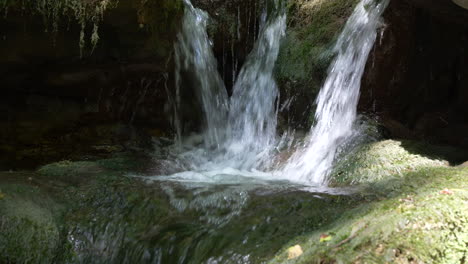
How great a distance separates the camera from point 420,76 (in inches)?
256

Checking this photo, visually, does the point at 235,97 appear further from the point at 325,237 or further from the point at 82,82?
the point at 325,237

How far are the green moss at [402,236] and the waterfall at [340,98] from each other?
8.84ft

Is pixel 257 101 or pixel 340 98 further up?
pixel 340 98

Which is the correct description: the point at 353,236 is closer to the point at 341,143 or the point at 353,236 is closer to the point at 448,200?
the point at 448,200

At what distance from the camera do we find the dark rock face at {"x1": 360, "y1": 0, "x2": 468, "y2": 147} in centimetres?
622

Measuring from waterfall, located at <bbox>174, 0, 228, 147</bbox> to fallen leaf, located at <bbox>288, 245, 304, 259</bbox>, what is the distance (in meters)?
5.01

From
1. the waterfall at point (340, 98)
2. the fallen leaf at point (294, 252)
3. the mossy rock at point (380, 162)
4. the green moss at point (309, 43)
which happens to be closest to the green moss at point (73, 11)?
the green moss at point (309, 43)

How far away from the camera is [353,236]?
2959 millimetres

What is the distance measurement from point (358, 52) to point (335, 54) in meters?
0.63

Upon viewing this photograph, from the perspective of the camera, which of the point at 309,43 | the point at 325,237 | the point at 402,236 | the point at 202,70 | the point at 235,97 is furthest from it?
the point at 235,97

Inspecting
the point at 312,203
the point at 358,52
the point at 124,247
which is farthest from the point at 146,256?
the point at 358,52

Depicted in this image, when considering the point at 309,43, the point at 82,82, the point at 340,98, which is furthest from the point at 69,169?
the point at 309,43

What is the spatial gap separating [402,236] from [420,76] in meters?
4.20

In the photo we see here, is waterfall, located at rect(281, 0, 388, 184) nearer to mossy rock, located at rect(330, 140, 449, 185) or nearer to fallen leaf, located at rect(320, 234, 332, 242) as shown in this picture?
mossy rock, located at rect(330, 140, 449, 185)
